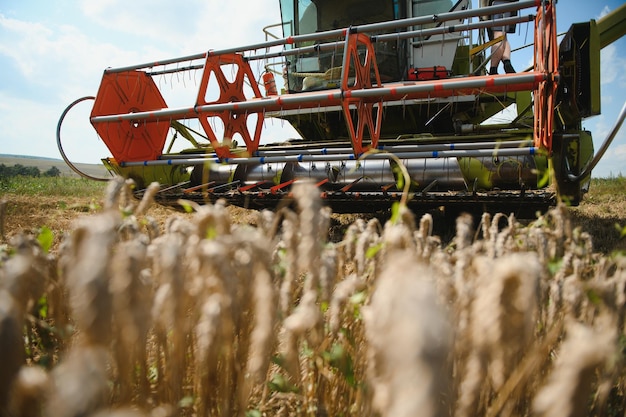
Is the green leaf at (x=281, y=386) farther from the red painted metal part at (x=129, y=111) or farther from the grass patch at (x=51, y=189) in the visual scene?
the grass patch at (x=51, y=189)

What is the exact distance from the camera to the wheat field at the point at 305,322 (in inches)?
14.0

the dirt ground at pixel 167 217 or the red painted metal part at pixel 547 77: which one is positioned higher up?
the red painted metal part at pixel 547 77

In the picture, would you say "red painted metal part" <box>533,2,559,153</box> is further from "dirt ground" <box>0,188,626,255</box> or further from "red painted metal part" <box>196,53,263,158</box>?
"red painted metal part" <box>196,53,263,158</box>

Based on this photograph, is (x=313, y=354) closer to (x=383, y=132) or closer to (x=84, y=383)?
(x=84, y=383)

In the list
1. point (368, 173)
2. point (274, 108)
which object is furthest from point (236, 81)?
point (368, 173)

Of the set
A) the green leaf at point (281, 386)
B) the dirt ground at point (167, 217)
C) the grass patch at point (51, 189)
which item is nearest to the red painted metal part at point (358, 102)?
the dirt ground at point (167, 217)

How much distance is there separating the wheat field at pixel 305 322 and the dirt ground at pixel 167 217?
1695mm

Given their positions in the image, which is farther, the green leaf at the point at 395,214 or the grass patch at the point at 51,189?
the grass patch at the point at 51,189

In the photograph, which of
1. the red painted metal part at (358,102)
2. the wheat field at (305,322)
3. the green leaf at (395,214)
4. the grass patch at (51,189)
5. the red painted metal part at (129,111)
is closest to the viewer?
the wheat field at (305,322)

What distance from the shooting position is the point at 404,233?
28.4 inches

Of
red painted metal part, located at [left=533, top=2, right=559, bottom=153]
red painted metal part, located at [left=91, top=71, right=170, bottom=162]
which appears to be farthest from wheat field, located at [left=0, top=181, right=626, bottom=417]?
red painted metal part, located at [left=91, top=71, right=170, bottom=162]

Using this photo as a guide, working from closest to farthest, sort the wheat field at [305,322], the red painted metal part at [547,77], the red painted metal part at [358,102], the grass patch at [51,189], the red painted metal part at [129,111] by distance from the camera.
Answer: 1. the wheat field at [305,322]
2. the red painted metal part at [547,77]
3. the red painted metal part at [358,102]
4. the red painted metal part at [129,111]
5. the grass patch at [51,189]

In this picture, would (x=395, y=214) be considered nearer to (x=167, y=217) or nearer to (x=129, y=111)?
(x=167, y=217)

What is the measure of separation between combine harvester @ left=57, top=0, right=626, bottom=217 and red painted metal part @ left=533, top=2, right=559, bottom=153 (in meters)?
0.01
